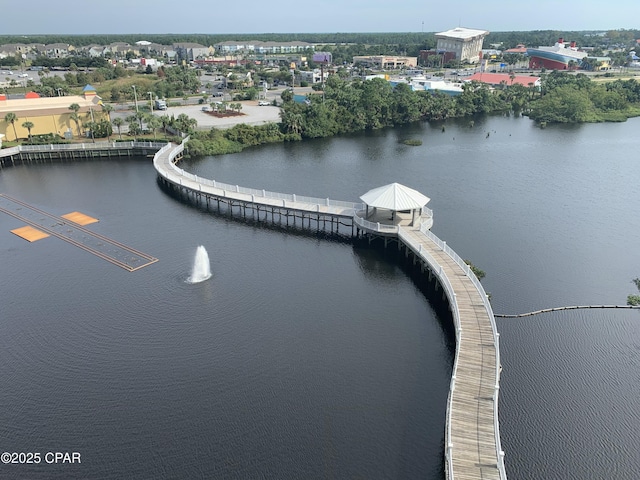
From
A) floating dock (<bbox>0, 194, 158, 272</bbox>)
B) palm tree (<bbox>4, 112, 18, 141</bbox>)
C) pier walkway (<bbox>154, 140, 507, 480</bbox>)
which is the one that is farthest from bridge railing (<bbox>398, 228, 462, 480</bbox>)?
palm tree (<bbox>4, 112, 18, 141</bbox>)

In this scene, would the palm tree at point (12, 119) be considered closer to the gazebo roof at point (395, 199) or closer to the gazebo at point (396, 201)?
the gazebo at point (396, 201)

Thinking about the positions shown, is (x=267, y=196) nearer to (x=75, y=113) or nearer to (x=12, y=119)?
(x=75, y=113)

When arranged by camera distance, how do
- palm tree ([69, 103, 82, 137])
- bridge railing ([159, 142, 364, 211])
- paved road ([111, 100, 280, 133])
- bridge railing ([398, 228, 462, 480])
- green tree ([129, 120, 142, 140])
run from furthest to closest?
paved road ([111, 100, 280, 133]), palm tree ([69, 103, 82, 137]), green tree ([129, 120, 142, 140]), bridge railing ([159, 142, 364, 211]), bridge railing ([398, 228, 462, 480])

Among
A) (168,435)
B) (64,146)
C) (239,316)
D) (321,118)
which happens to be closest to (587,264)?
(239,316)

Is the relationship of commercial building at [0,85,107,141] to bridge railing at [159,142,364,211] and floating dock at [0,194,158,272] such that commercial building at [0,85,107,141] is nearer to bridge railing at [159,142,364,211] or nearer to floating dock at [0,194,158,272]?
floating dock at [0,194,158,272]

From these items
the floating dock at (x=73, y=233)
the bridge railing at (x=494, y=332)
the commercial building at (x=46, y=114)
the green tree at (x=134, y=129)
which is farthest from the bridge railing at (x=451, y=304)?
the commercial building at (x=46, y=114)

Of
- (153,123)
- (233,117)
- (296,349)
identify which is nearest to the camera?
(296,349)

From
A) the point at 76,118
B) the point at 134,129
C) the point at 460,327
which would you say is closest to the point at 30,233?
the point at 134,129
